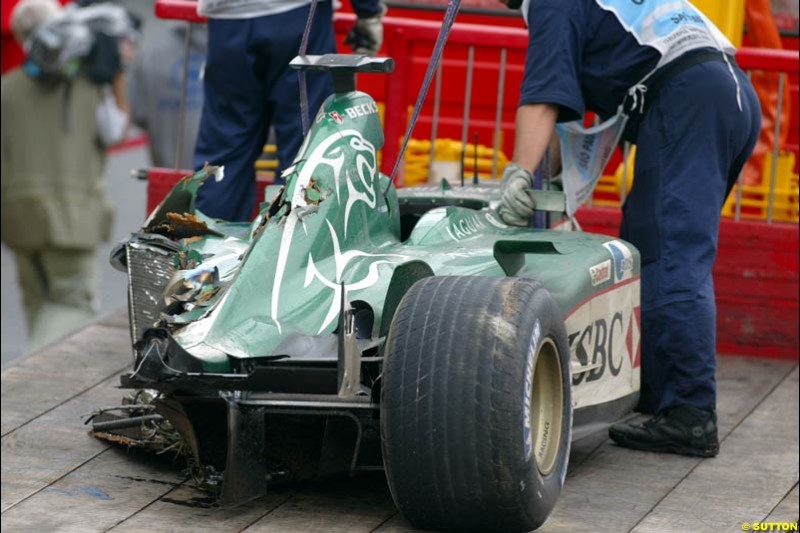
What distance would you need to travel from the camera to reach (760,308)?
7797mm

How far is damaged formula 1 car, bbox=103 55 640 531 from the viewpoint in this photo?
15.2ft

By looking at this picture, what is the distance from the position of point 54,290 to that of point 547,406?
19.2 ft

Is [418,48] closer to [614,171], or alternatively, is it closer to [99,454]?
[614,171]

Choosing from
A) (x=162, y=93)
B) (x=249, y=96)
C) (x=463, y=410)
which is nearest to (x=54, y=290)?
(x=162, y=93)

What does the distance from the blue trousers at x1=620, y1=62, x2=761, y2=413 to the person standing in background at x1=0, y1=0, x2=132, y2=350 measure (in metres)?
4.98

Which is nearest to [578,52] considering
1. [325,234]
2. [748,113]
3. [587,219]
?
[748,113]

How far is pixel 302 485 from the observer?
533cm

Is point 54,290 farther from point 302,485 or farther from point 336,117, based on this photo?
point 302,485

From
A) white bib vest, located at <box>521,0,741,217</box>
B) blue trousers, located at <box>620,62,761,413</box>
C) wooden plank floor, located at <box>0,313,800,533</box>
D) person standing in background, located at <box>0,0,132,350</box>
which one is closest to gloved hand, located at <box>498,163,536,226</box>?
white bib vest, located at <box>521,0,741,217</box>

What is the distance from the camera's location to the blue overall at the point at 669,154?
19.8 feet

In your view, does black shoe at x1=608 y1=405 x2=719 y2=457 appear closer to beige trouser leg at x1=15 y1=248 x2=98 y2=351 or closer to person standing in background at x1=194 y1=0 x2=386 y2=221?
person standing in background at x1=194 y1=0 x2=386 y2=221

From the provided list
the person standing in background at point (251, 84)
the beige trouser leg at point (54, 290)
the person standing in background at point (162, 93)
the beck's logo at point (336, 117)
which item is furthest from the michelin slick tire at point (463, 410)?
the person standing in background at point (162, 93)

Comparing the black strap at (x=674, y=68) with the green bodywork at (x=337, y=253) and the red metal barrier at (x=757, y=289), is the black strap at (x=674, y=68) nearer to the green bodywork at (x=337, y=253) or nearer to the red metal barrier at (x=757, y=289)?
the green bodywork at (x=337, y=253)

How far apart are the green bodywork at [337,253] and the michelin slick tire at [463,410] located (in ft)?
0.92
